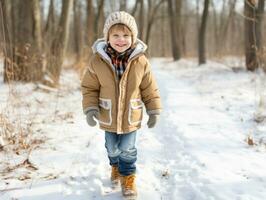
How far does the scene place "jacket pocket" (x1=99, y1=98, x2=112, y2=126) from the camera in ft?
10.4

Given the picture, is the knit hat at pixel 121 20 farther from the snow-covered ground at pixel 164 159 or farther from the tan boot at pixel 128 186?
the snow-covered ground at pixel 164 159

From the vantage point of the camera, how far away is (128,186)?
329 cm

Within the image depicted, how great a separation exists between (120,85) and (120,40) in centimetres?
37

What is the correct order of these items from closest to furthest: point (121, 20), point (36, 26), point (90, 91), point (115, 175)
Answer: point (121, 20), point (90, 91), point (115, 175), point (36, 26)

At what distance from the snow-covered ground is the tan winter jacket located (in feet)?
2.26

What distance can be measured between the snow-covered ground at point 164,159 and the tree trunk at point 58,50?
88.6 inches

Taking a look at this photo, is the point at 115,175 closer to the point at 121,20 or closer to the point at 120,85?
the point at 120,85

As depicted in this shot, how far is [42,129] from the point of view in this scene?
5332 millimetres

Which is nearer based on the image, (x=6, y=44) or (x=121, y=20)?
(x=121, y=20)

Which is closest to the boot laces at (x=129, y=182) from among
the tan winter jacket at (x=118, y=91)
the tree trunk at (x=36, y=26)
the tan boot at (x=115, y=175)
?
the tan boot at (x=115, y=175)

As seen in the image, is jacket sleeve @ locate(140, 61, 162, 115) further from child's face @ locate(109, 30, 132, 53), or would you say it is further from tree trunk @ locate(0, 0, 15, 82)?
tree trunk @ locate(0, 0, 15, 82)

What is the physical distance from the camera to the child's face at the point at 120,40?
3.06 metres

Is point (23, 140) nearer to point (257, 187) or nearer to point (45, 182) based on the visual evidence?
point (45, 182)

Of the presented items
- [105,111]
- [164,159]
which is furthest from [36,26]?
[105,111]
